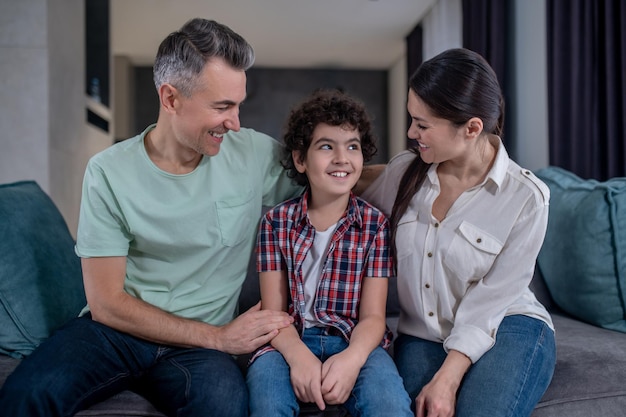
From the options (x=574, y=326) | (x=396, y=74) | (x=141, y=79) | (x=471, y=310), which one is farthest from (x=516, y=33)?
(x=141, y=79)

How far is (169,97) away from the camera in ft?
4.95

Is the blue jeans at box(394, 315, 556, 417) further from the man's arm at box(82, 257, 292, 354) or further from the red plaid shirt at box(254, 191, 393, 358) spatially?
the man's arm at box(82, 257, 292, 354)

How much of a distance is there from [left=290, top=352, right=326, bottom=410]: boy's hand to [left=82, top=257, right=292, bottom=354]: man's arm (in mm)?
122

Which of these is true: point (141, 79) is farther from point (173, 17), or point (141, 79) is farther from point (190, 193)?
point (190, 193)

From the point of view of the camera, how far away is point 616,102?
8.54 ft

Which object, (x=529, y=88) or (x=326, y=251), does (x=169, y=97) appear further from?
(x=529, y=88)

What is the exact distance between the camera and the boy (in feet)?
4.61

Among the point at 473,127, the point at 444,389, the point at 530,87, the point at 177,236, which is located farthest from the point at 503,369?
the point at 530,87

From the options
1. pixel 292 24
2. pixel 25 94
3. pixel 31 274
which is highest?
pixel 292 24

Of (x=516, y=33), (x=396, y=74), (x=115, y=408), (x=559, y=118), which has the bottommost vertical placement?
(x=115, y=408)

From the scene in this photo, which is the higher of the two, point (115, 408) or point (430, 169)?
point (430, 169)

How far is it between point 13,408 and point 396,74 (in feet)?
25.1

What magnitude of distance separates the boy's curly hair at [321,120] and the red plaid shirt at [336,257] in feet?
0.47

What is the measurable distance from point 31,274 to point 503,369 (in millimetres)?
1201
